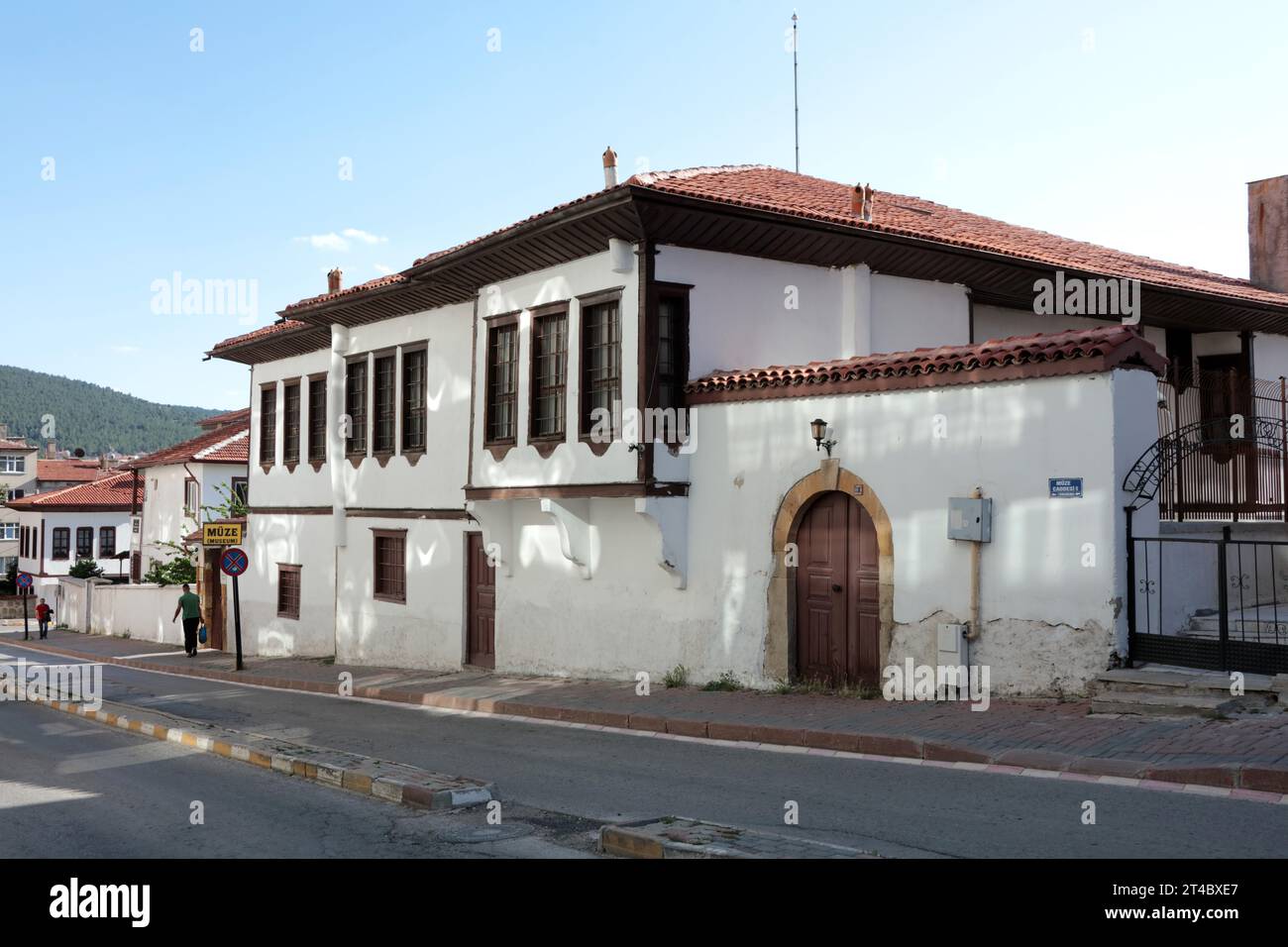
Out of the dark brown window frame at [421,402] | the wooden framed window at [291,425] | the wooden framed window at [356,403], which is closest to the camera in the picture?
the dark brown window frame at [421,402]

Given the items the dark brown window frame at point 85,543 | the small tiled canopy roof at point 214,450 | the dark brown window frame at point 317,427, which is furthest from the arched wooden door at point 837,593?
the dark brown window frame at point 85,543

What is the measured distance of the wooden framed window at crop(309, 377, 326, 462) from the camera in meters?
23.5

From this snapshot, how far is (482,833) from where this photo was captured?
24.1 feet

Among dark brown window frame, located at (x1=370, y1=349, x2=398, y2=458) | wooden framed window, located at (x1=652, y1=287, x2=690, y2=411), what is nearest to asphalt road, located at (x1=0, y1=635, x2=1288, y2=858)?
wooden framed window, located at (x1=652, y1=287, x2=690, y2=411)

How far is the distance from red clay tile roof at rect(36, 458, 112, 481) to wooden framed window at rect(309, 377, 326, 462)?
59080 millimetres

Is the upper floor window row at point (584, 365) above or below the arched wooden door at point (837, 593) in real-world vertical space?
above

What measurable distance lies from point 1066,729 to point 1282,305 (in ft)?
41.0

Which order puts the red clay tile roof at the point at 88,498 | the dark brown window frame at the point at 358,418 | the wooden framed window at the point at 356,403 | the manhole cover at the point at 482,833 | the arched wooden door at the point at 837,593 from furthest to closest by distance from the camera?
the red clay tile roof at the point at 88,498, the wooden framed window at the point at 356,403, the dark brown window frame at the point at 358,418, the arched wooden door at the point at 837,593, the manhole cover at the point at 482,833

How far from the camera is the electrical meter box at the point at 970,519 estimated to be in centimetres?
1116

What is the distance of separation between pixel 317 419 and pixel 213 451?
65.4ft

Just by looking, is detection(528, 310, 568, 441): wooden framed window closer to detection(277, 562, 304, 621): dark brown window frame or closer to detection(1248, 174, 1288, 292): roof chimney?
detection(277, 562, 304, 621): dark brown window frame

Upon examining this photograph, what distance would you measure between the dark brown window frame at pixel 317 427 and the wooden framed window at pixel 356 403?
1.21 metres
